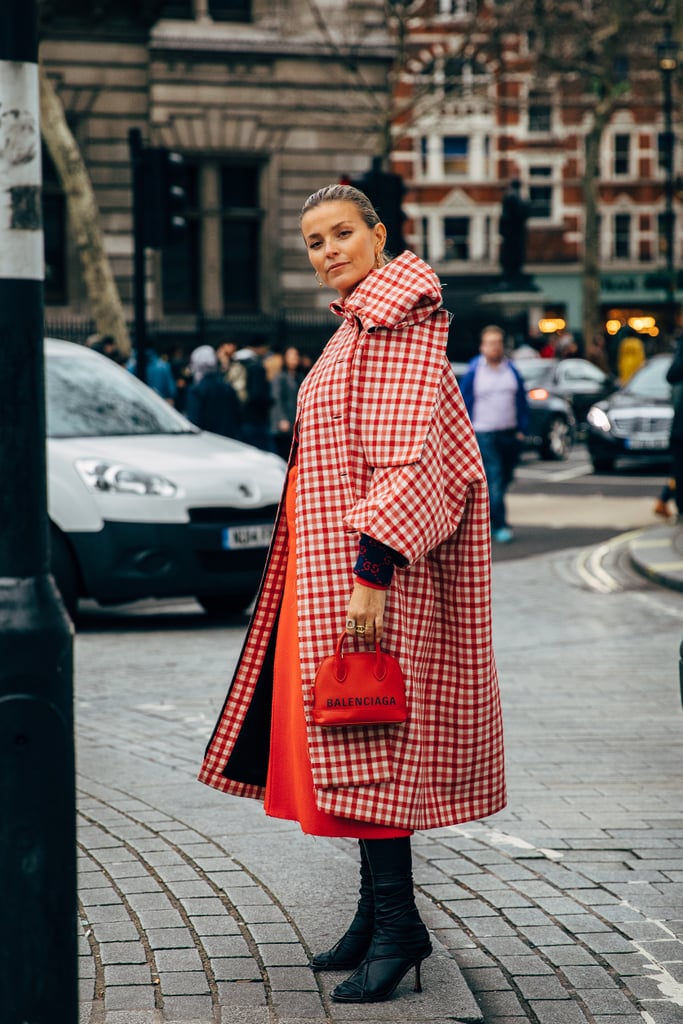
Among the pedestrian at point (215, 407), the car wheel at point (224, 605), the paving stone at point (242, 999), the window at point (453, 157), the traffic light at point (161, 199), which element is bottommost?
the car wheel at point (224, 605)

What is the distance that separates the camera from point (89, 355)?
11406 mm

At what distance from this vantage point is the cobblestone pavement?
3.76 metres

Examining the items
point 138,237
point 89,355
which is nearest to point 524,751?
point 89,355

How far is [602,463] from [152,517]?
14611 millimetres

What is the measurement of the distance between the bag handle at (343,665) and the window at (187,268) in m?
35.3

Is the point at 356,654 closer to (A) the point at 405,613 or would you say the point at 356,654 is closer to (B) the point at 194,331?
(A) the point at 405,613

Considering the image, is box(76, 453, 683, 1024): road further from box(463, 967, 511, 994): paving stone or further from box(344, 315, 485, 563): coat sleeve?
box(344, 315, 485, 563): coat sleeve

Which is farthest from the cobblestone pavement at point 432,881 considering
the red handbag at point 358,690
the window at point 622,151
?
the window at point 622,151

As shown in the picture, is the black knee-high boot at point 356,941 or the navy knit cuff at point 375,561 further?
the black knee-high boot at point 356,941

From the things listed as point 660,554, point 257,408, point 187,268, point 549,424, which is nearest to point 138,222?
point 257,408

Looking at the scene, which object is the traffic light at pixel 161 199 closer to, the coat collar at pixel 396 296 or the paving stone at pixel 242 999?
the coat collar at pixel 396 296

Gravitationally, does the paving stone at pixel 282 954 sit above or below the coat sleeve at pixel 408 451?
below

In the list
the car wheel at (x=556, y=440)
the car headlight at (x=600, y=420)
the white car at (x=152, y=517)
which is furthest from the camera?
the car wheel at (x=556, y=440)

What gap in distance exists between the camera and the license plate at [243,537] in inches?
387
